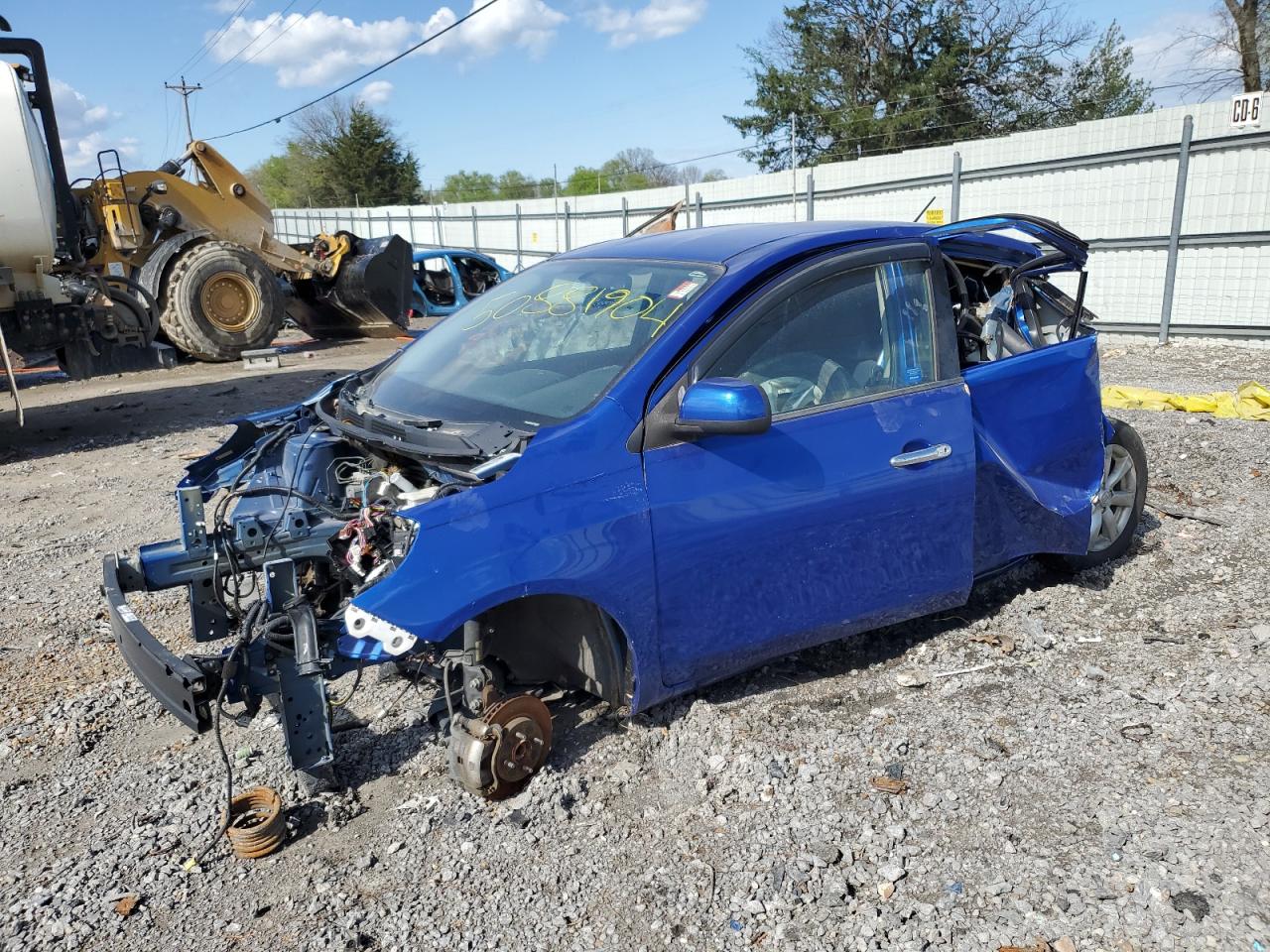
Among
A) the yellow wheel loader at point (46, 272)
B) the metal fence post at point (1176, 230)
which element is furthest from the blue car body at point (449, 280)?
the metal fence post at point (1176, 230)

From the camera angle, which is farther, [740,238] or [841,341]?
[740,238]

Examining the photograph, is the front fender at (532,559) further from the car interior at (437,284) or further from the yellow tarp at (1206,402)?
the car interior at (437,284)

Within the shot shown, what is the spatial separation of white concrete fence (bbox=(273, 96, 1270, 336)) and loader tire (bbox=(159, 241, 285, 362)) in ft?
29.4

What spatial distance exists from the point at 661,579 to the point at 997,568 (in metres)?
1.84

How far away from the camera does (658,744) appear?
3359 mm

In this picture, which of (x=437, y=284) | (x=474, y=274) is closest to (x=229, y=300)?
(x=437, y=284)

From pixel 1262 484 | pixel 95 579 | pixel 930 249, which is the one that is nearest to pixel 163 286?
pixel 95 579

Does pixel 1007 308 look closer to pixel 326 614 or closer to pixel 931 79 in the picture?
pixel 326 614

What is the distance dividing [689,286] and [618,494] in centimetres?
89

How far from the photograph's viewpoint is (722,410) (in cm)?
299

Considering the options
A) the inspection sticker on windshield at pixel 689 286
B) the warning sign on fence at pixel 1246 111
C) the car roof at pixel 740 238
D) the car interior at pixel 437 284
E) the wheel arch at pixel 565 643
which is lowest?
the wheel arch at pixel 565 643

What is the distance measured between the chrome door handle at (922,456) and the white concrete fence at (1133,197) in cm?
683

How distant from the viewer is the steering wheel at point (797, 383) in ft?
11.0

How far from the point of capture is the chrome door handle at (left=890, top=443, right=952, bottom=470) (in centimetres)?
350
